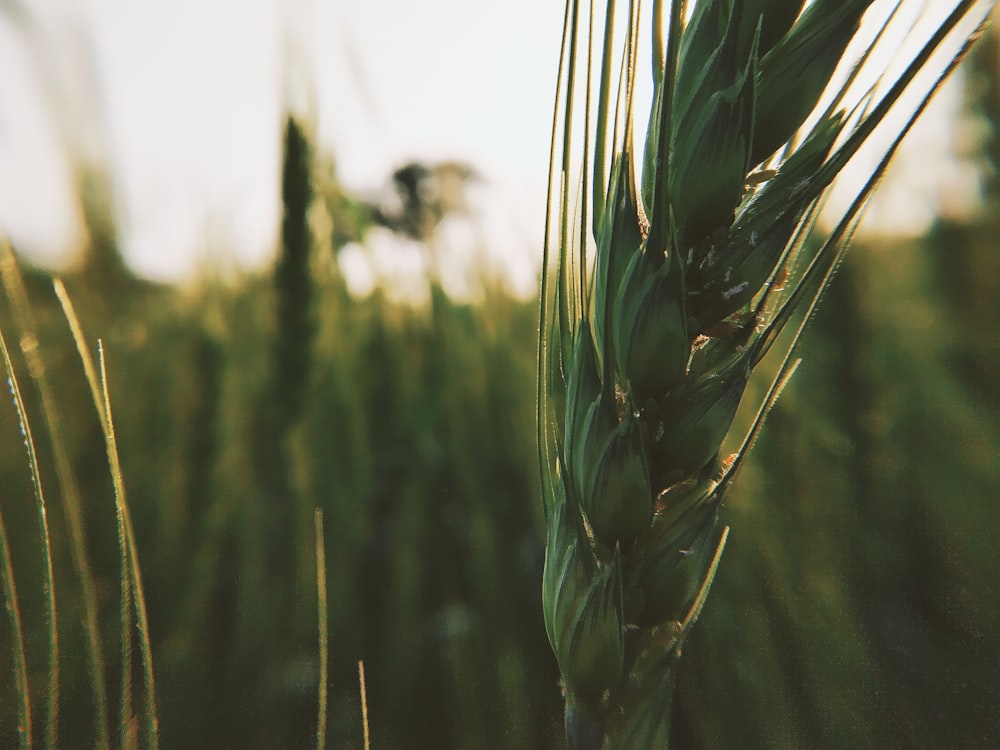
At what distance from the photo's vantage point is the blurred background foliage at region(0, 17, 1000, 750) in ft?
1.89

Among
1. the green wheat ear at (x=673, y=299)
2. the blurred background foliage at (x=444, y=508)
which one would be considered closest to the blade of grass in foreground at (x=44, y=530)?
the green wheat ear at (x=673, y=299)

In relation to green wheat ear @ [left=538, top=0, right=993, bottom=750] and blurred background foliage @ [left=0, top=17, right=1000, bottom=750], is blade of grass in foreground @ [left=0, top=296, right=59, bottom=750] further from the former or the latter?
blurred background foliage @ [left=0, top=17, right=1000, bottom=750]

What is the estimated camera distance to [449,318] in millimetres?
843

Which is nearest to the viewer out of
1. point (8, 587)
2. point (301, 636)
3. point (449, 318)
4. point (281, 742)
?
point (8, 587)

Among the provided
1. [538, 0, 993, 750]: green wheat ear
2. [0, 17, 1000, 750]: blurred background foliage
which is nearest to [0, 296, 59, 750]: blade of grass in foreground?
[538, 0, 993, 750]: green wheat ear

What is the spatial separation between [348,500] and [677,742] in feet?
1.35

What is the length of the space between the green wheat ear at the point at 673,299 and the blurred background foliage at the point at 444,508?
30 cm

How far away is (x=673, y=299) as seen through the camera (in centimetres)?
27

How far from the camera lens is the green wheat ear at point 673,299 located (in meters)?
0.27

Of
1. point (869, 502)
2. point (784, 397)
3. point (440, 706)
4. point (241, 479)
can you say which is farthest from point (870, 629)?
point (241, 479)

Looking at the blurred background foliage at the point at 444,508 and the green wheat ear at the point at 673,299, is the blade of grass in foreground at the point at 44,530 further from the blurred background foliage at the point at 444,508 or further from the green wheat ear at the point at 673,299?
the blurred background foliage at the point at 444,508

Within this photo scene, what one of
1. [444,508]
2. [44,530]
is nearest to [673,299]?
[44,530]

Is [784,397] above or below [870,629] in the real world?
above

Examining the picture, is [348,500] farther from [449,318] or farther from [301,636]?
[449,318]
